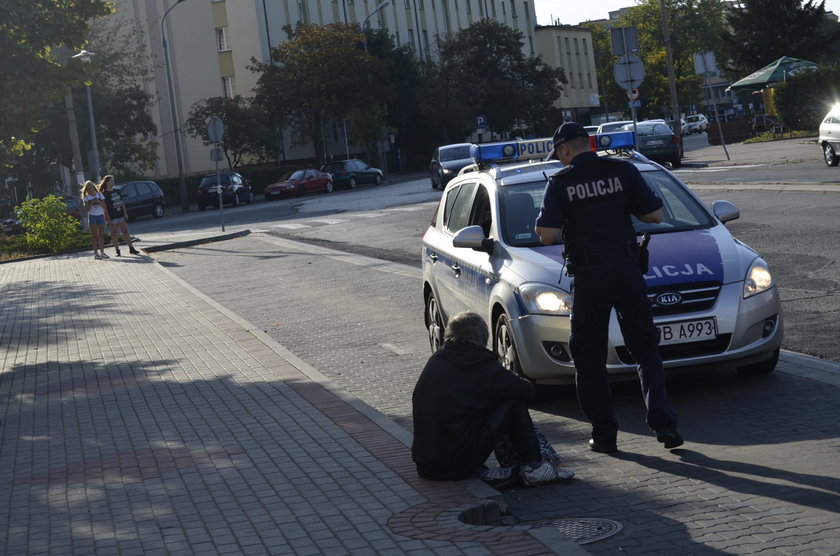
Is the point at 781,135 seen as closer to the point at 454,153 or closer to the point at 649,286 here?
the point at 454,153

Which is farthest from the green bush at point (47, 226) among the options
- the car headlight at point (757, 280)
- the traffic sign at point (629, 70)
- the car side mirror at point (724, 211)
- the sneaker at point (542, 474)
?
the sneaker at point (542, 474)

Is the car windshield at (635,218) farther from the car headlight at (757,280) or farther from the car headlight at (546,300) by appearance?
the car headlight at (546,300)

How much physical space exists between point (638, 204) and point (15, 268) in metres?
23.5

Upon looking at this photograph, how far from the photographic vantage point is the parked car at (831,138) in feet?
96.4

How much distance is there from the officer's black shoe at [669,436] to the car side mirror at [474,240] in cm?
247

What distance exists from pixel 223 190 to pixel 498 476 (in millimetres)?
48951

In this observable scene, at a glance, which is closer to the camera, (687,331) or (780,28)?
(687,331)

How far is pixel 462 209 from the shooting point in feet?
33.0

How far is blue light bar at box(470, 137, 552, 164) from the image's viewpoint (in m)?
10.2

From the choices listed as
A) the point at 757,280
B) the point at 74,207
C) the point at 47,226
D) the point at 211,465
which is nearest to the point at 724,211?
the point at 757,280

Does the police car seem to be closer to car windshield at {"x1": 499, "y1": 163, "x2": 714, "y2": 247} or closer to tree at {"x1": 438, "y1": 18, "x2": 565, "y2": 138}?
car windshield at {"x1": 499, "y1": 163, "x2": 714, "y2": 247}

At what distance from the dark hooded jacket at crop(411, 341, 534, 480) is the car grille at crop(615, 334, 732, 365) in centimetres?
155

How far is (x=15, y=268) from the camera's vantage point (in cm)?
2792

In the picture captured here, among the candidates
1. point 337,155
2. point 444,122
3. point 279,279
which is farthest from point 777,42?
point 279,279
